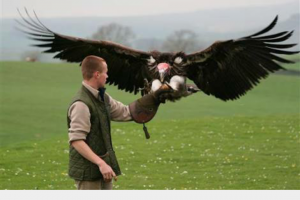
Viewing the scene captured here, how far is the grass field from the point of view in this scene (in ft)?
31.9

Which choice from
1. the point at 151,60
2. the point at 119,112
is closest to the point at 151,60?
the point at 151,60

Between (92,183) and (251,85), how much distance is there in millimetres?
1856

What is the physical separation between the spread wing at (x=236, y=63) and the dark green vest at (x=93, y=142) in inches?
46.8

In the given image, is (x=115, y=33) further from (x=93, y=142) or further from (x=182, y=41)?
(x=93, y=142)

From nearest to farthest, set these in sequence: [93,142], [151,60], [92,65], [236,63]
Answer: [92,65], [93,142], [151,60], [236,63]

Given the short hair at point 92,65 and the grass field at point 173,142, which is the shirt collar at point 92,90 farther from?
the grass field at point 173,142

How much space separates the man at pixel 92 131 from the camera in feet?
13.3

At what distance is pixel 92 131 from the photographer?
4188 millimetres

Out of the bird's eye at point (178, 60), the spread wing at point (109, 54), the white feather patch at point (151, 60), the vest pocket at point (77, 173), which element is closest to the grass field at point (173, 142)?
the spread wing at point (109, 54)

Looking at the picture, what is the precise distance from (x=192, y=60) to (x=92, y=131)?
1.33 meters

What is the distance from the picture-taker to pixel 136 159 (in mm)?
11391

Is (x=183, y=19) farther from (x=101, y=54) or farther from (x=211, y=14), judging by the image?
(x=101, y=54)

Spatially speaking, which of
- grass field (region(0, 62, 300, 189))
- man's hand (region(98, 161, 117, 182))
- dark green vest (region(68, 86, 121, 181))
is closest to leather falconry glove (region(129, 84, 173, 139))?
dark green vest (region(68, 86, 121, 181))

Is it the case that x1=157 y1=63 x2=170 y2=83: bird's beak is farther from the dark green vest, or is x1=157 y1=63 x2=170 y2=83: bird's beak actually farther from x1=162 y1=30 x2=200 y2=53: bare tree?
x1=162 y1=30 x2=200 y2=53: bare tree
